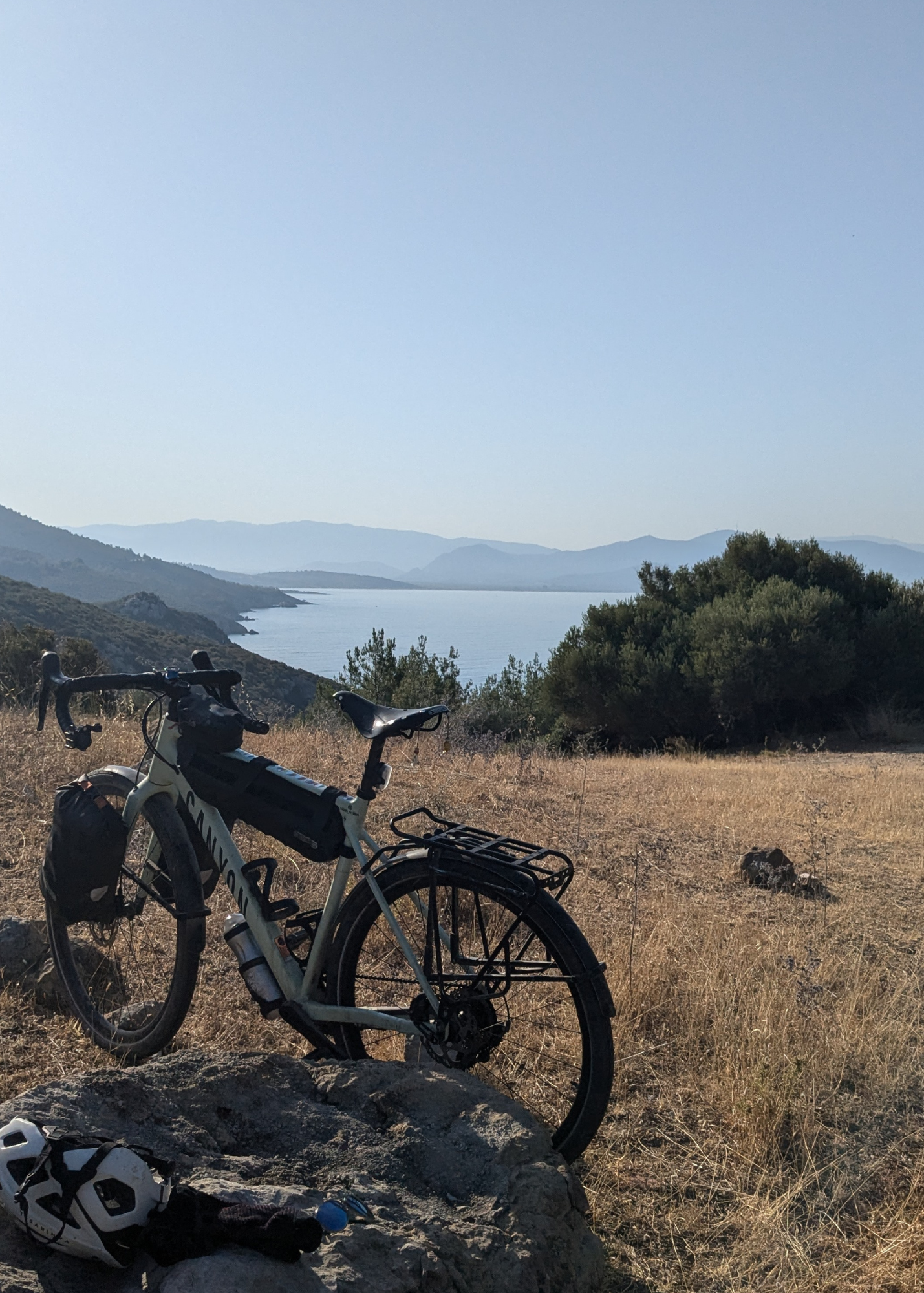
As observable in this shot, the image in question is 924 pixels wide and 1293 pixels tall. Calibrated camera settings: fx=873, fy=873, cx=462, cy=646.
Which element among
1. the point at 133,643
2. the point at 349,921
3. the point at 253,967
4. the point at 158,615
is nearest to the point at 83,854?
the point at 253,967

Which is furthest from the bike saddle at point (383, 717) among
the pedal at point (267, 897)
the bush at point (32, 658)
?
the bush at point (32, 658)

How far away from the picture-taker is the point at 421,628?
55.2 metres

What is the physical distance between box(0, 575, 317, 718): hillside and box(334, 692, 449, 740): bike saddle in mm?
18039

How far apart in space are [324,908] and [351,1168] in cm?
86

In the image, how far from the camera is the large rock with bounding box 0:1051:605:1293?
155cm

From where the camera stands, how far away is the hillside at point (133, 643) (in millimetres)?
24141

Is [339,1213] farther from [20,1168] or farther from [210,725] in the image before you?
[210,725]

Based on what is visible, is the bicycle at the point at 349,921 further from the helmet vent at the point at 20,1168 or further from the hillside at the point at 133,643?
the hillside at the point at 133,643

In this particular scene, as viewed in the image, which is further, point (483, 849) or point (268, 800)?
point (268, 800)

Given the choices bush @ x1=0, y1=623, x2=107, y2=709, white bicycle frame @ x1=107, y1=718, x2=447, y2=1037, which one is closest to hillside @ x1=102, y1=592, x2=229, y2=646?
bush @ x1=0, y1=623, x2=107, y2=709

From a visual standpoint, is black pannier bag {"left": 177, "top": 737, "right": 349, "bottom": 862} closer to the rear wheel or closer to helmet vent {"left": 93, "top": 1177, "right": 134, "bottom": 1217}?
the rear wheel

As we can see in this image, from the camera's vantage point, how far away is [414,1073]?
7.37 ft

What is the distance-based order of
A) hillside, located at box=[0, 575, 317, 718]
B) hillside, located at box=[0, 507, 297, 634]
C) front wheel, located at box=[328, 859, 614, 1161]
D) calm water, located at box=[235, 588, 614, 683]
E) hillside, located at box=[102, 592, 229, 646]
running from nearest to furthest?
1. front wheel, located at box=[328, 859, 614, 1161]
2. calm water, located at box=[235, 588, 614, 683]
3. hillside, located at box=[0, 575, 317, 718]
4. hillside, located at box=[102, 592, 229, 646]
5. hillside, located at box=[0, 507, 297, 634]

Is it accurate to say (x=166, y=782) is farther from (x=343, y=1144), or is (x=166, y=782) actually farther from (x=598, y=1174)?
(x=598, y=1174)
